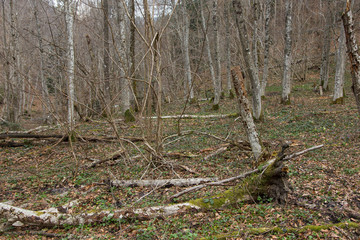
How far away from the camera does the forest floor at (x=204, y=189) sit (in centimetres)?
415

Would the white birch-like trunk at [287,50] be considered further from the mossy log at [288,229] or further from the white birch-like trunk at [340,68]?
the mossy log at [288,229]

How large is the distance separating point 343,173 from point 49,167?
815 cm

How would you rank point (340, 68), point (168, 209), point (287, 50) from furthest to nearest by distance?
point (287, 50)
point (340, 68)
point (168, 209)

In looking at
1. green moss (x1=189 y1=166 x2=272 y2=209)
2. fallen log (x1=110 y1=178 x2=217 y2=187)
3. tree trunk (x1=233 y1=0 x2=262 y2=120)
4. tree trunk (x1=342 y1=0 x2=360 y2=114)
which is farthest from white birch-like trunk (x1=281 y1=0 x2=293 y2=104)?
green moss (x1=189 y1=166 x2=272 y2=209)

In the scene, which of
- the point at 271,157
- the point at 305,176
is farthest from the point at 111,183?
the point at 305,176

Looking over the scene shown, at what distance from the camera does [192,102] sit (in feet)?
65.5

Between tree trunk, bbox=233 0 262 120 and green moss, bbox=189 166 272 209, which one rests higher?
tree trunk, bbox=233 0 262 120

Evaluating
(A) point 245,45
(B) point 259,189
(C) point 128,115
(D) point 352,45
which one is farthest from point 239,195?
(C) point 128,115

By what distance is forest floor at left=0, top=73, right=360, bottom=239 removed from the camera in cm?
415

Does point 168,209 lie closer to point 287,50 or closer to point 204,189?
point 204,189

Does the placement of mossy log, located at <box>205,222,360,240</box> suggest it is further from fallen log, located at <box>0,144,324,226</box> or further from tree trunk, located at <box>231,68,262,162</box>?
tree trunk, located at <box>231,68,262,162</box>

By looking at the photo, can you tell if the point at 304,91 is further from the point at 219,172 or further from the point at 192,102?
the point at 219,172

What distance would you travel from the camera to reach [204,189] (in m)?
5.60

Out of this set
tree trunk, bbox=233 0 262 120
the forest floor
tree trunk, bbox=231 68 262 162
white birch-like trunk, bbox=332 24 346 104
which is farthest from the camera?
white birch-like trunk, bbox=332 24 346 104
